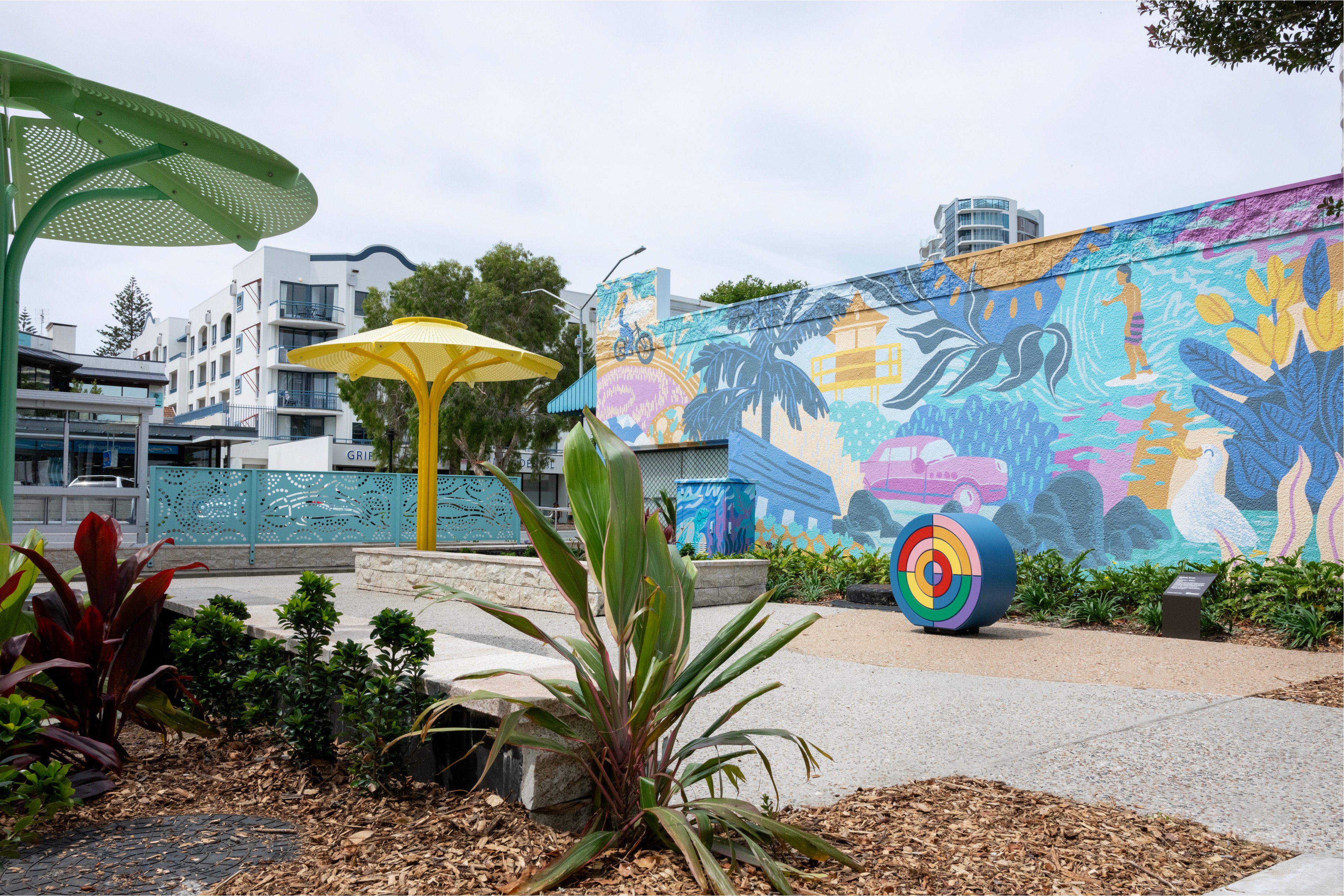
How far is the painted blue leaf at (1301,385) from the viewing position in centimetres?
930

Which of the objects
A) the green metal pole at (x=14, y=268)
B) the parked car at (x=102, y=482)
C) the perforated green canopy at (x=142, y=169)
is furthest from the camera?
the parked car at (x=102, y=482)

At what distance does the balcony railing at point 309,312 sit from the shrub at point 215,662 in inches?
1889

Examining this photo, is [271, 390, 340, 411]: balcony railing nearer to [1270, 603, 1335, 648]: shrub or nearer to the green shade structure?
the green shade structure

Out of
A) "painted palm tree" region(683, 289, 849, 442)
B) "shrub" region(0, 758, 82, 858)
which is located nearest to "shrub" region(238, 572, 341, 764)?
"shrub" region(0, 758, 82, 858)

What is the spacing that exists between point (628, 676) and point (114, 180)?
17.4 ft

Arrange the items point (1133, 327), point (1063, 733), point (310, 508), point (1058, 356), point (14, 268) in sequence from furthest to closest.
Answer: point (310, 508)
point (1058, 356)
point (1133, 327)
point (1063, 733)
point (14, 268)

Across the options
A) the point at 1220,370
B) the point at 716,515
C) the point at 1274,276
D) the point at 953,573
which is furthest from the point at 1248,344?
the point at 716,515

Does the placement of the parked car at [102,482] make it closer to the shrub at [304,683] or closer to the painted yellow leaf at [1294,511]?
the shrub at [304,683]

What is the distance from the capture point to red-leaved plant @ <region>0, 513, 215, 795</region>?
11.6 ft

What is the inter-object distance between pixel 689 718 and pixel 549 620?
15.0 feet

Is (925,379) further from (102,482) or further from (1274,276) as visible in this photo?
(102,482)

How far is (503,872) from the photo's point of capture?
2.60 meters

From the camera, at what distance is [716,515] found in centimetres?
1384

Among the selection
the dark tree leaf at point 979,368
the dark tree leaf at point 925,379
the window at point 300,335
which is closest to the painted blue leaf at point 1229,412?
the dark tree leaf at point 979,368
